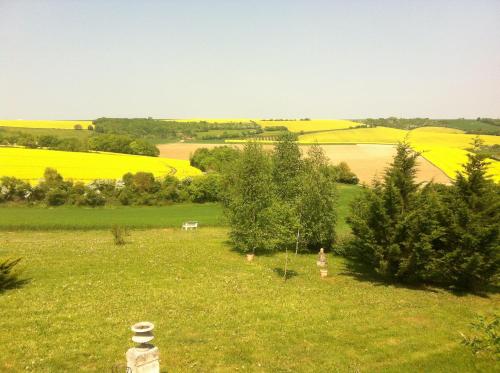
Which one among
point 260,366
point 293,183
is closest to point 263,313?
point 260,366

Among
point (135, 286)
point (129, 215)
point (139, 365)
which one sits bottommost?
point (129, 215)

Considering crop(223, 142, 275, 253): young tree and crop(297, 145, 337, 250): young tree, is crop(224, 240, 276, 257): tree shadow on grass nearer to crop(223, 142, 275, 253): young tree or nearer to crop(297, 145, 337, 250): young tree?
crop(223, 142, 275, 253): young tree

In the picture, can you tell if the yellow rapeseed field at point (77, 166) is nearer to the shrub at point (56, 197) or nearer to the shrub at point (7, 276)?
the shrub at point (56, 197)

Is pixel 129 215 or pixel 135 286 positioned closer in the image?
pixel 135 286

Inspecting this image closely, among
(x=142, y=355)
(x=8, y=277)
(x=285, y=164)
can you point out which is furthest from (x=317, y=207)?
(x=142, y=355)

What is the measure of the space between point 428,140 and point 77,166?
119 metres

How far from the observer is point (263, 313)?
18.5 m

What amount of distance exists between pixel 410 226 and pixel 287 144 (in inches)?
666

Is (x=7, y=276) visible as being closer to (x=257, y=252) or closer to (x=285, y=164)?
(x=257, y=252)

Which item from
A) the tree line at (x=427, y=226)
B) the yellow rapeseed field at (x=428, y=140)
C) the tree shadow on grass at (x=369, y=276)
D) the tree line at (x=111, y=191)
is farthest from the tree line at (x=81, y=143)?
the tree shadow on grass at (x=369, y=276)

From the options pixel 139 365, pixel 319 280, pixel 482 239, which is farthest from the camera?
pixel 319 280

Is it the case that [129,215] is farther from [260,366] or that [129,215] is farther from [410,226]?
[260,366]

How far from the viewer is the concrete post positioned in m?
10.5

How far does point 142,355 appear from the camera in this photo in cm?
1061
